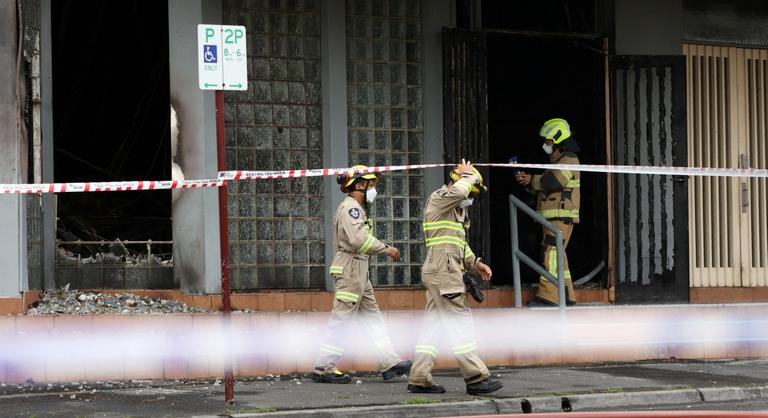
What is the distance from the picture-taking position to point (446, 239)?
36.1 ft

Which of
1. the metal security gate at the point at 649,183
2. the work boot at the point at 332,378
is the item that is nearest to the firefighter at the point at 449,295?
the work boot at the point at 332,378

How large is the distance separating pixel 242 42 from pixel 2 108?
3.44 m

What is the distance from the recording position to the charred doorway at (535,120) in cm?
1589

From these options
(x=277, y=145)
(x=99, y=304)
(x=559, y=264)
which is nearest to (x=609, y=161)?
(x=559, y=264)

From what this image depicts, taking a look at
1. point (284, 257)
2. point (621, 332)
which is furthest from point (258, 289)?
point (621, 332)

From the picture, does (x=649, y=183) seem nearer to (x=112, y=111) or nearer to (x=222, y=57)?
(x=112, y=111)

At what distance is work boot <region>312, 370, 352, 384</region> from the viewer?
1191 cm

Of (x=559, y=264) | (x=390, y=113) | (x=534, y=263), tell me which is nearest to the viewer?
(x=559, y=264)

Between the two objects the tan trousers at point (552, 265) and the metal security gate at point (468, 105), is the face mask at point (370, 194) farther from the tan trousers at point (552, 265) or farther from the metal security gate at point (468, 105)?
the tan trousers at point (552, 265)

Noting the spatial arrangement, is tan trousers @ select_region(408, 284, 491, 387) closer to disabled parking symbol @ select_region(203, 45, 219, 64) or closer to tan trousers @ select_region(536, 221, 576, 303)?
disabled parking symbol @ select_region(203, 45, 219, 64)

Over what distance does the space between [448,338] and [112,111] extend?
5756mm

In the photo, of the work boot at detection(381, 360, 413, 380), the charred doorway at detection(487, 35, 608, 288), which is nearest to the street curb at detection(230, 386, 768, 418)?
the work boot at detection(381, 360, 413, 380)

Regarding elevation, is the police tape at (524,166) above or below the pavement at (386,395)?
above

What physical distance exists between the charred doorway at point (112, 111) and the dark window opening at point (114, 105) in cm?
1
